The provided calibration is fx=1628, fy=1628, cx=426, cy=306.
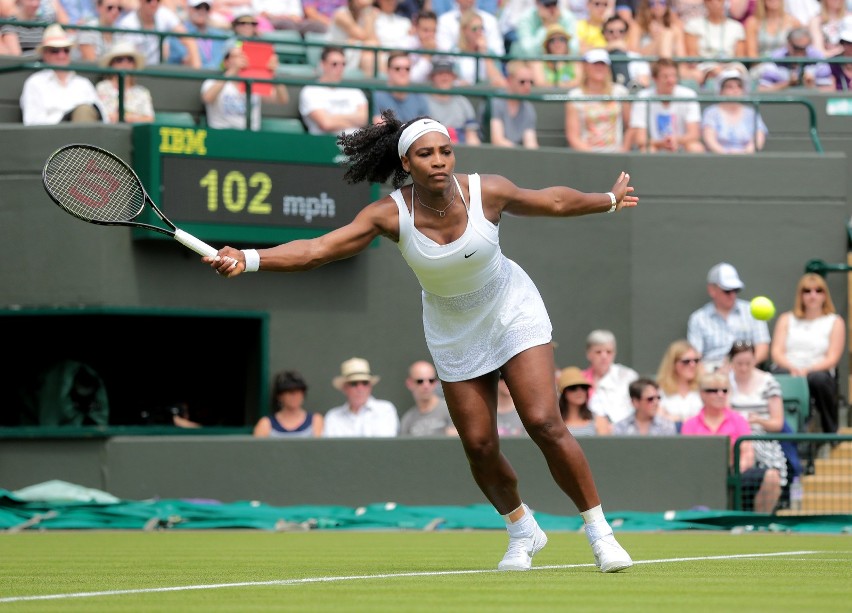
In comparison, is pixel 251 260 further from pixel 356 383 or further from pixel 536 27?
pixel 536 27

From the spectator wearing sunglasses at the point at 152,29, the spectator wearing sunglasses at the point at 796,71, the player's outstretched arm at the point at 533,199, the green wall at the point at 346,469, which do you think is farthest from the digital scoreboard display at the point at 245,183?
the player's outstretched arm at the point at 533,199

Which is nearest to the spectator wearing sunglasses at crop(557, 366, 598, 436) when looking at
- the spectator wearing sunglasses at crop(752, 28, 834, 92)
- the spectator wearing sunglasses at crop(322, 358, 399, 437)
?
the spectator wearing sunglasses at crop(322, 358, 399, 437)

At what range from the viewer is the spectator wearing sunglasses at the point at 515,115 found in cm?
1572

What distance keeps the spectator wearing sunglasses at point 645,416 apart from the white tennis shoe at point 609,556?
6306 mm

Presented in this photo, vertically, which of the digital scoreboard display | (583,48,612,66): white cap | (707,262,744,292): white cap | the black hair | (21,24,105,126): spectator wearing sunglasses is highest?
(583,48,612,66): white cap

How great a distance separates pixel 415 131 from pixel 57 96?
24.6 ft

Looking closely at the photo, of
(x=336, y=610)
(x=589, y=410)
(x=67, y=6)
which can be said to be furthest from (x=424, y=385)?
(x=336, y=610)

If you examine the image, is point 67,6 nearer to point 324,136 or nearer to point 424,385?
→ point 324,136

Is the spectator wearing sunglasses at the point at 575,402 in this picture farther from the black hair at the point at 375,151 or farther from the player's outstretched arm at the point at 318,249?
the player's outstretched arm at the point at 318,249

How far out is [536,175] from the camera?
50.9 ft

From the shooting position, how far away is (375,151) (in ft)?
25.9

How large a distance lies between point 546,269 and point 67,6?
18.0 feet

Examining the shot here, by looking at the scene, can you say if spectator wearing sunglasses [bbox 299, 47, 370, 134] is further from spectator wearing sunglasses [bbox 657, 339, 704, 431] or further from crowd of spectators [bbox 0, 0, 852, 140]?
spectator wearing sunglasses [bbox 657, 339, 704, 431]

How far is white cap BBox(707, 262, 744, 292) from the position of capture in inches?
596
